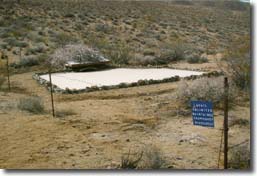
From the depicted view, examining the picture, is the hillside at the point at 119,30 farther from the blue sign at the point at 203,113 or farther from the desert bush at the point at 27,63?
the blue sign at the point at 203,113

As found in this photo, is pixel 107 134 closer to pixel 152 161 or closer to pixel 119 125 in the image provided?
pixel 119 125

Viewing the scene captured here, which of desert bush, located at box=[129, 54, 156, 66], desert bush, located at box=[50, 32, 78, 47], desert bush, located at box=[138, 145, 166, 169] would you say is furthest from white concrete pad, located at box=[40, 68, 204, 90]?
desert bush, located at box=[50, 32, 78, 47]

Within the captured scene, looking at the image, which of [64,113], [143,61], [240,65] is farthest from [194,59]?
[64,113]

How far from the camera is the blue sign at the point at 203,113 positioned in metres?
6.25

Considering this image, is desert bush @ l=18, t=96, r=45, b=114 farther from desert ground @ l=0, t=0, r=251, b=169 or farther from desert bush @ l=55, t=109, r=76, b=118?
desert bush @ l=55, t=109, r=76, b=118

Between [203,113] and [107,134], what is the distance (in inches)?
102

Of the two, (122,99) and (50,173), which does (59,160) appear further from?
(122,99)

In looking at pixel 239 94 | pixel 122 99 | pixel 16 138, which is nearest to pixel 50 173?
pixel 16 138

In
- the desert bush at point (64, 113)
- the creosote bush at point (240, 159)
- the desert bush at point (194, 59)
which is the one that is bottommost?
the desert bush at point (194, 59)

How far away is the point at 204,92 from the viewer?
1021 centimetres

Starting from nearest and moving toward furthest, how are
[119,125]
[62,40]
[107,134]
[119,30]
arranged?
[107,134]
[119,125]
[62,40]
[119,30]

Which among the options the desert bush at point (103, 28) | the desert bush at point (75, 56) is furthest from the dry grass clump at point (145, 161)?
the desert bush at point (103, 28)

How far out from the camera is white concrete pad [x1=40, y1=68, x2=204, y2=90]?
43.4ft

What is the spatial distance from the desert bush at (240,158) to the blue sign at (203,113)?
81 cm
